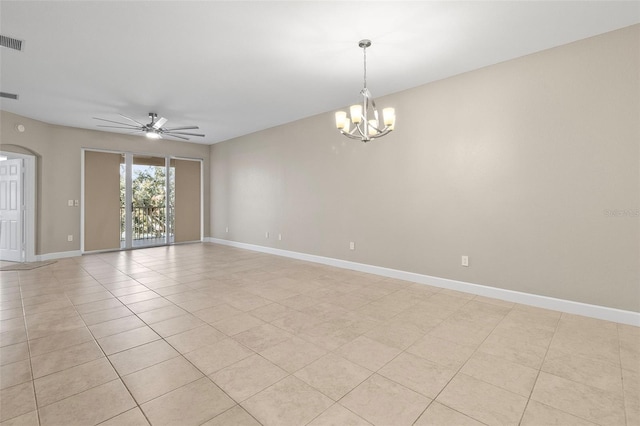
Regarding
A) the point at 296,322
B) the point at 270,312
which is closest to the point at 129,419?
the point at 296,322

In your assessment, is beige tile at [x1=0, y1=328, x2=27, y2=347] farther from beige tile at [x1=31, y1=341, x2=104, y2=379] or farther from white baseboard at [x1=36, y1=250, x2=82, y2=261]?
white baseboard at [x1=36, y1=250, x2=82, y2=261]

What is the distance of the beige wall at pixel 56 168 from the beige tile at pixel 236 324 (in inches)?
221

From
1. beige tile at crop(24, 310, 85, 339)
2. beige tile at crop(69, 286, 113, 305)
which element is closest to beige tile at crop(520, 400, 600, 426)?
beige tile at crop(24, 310, 85, 339)

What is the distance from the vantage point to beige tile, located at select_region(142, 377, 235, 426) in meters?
1.63

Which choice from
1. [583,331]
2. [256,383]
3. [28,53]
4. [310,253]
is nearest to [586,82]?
[583,331]

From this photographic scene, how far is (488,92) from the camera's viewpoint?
3650 millimetres

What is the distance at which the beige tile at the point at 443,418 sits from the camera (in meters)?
1.61

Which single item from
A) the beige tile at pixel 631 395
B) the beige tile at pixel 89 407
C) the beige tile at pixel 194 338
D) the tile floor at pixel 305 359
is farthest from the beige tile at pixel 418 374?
the beige tile at pixel 89 407

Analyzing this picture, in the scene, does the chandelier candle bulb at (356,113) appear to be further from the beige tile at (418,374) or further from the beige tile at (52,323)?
the beige tile at (52,323)

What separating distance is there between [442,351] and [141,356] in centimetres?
239

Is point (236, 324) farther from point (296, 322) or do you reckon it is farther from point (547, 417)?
point (547, 417)

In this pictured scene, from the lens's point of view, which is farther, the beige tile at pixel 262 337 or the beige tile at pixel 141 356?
the beige tile at pixel 262 337

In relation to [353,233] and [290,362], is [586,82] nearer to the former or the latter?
[353,233]

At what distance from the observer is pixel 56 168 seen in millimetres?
6238
